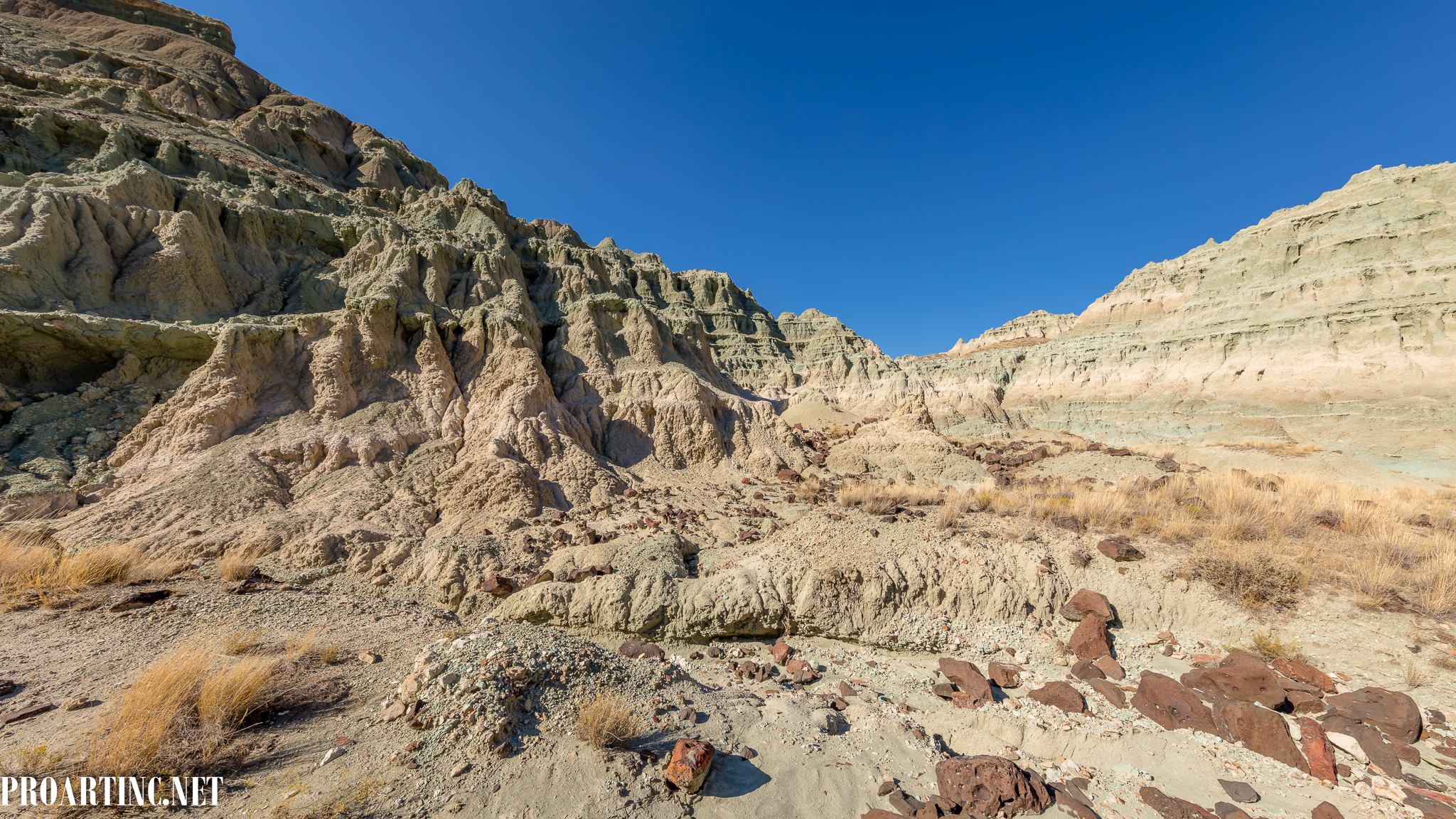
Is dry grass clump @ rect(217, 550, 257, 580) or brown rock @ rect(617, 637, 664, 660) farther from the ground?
dry grass clump @ rect(217, 550, 257, 580)

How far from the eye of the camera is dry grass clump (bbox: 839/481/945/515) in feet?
33.2

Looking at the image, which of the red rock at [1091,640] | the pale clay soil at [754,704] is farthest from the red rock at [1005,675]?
the red rock at [1091,640]

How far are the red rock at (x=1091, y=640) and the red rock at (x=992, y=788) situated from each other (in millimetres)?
2726

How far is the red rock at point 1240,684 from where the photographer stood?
4.75 metres

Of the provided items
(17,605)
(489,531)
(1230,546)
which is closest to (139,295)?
(17,605)

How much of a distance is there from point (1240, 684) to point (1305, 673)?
76 centimetres

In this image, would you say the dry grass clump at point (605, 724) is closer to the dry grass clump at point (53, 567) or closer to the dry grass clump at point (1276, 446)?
the dry grass clump at point (53, 567)

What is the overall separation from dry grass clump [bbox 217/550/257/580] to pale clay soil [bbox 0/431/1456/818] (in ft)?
0.87

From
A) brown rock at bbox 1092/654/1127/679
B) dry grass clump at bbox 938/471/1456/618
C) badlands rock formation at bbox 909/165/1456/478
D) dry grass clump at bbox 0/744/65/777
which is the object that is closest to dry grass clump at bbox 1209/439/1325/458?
badlands rock formation at bbox 909/165/1456/478

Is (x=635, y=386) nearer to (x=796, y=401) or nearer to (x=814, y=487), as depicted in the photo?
(x=814, y=487)

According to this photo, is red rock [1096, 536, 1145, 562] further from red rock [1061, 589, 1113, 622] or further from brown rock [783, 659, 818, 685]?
brown rock [783, 659, 818, 685]

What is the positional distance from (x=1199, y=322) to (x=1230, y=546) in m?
33.9

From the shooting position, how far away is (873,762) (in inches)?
171

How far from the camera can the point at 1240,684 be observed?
195 inches
